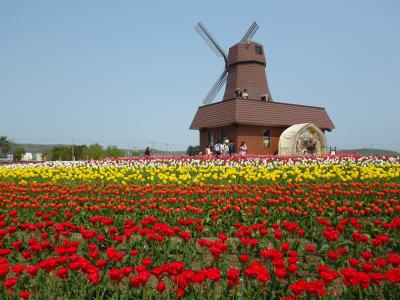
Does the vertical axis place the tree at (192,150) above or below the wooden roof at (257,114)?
below

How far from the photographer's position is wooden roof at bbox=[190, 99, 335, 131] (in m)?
27.1

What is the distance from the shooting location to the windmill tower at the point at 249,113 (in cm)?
2758

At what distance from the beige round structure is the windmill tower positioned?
251cm

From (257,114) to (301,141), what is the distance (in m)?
4.06

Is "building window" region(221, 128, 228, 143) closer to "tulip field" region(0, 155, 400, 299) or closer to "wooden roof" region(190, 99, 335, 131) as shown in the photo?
"wooden roof" region(190, 99, 335, 131)

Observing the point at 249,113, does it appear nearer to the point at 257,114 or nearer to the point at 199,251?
the point at 257,114

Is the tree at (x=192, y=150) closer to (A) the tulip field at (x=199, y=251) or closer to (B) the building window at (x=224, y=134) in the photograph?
(B) the building window at (x=224, y=134)

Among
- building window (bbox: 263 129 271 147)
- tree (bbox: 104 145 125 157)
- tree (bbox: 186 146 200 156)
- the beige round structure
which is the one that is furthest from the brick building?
tree (bbox: 104 145 125 157)

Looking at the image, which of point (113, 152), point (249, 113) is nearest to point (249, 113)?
point (249, 113)

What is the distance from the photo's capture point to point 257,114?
27812mm

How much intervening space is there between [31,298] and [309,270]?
3335mm

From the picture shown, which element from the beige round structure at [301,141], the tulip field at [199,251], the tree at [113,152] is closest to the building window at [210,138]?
the beige round structure at [301,141]

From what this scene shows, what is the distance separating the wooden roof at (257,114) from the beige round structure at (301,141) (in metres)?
2.50

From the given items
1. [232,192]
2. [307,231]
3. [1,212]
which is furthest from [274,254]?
[1,212]
